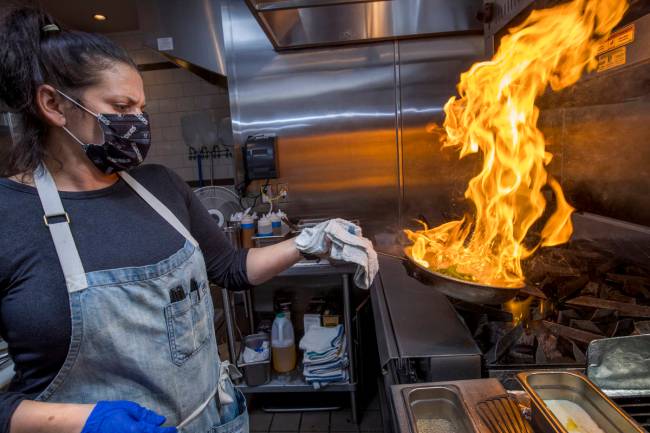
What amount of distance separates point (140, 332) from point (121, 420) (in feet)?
0.75

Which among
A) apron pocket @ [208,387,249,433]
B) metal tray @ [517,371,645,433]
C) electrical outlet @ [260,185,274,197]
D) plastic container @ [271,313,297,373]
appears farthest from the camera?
electrical outlet @ [260,185,274,197]

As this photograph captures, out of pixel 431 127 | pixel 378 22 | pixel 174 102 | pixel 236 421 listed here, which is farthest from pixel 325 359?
pixel 174 102

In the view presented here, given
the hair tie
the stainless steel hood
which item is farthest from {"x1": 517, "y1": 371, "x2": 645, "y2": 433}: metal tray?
the stainless steel hood

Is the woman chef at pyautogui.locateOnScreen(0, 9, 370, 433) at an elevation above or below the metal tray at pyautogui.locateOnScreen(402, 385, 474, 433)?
above

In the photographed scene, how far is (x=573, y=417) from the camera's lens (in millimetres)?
846

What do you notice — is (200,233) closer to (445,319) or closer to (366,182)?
(445,319)

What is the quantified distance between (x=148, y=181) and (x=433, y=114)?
238 cm

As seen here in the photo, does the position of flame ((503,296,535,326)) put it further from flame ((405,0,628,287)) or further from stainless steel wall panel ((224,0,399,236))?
stainless steel wall panel ((224,0,399,236))

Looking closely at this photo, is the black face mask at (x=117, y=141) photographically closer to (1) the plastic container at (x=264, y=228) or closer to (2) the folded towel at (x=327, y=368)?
(1) the plastic container at (x=264, y=228)

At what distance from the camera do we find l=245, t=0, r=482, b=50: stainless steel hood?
2.67 meters

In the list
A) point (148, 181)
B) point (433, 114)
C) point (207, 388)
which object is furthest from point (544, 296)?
point (433, 114)

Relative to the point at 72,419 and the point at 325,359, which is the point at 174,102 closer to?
the point at 325,359

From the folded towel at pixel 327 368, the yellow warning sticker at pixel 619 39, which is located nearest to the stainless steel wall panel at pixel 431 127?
the folded towel at pixel 327 368

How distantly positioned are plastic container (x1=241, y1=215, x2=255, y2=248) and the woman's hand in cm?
184
